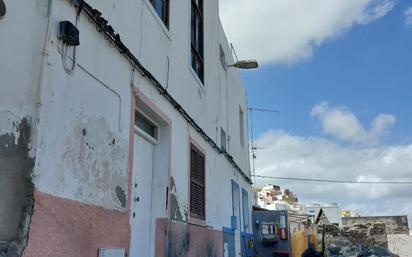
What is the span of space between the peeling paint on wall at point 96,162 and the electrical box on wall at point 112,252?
414 mm

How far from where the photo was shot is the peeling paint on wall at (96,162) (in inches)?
154

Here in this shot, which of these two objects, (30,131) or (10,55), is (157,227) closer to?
(30,131)

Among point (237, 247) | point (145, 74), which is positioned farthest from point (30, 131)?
point (237, 247)

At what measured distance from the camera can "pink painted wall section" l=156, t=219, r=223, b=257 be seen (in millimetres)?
6070

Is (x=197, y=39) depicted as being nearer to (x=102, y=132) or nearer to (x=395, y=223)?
(x=102, y=132)

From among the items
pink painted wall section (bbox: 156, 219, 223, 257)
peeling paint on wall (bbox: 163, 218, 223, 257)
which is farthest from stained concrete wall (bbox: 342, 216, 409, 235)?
pink painted wall section (bbox: 156, 219, 223, 257)

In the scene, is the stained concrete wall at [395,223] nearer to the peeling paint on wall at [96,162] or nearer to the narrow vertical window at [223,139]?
the narrow vertical window at [223,139]

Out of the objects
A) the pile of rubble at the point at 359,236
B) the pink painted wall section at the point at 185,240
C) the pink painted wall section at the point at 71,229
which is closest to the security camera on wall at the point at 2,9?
the pink painted wall section at the point at 71,229

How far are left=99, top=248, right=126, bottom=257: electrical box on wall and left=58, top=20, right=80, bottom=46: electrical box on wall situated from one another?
1894 mm

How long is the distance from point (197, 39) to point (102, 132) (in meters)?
Answer: 5.40

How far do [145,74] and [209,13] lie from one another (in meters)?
5.46

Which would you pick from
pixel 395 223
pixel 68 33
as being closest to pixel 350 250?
pixel 68 33

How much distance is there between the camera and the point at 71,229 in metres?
3.74

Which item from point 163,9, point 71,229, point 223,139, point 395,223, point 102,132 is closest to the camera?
point 71,229
